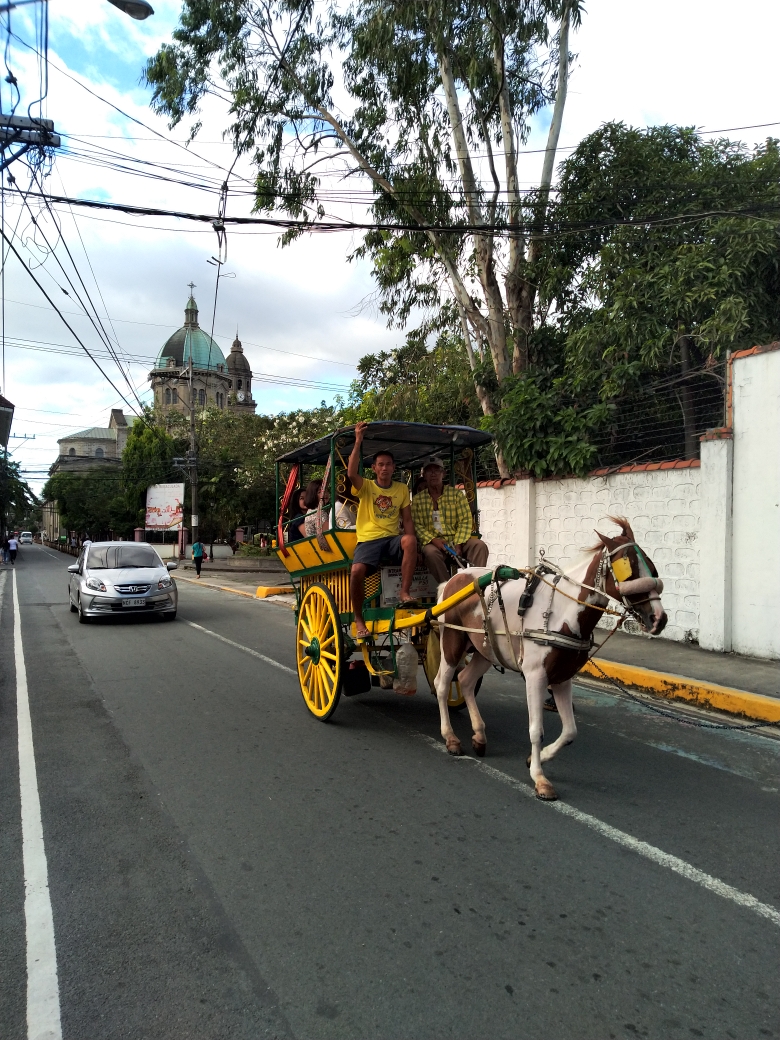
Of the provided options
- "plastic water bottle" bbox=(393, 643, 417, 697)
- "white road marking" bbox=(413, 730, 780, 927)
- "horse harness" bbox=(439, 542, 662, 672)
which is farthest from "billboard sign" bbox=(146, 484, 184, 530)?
"white road marking" bbox=(413, 730, 780, 927)

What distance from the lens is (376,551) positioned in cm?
578

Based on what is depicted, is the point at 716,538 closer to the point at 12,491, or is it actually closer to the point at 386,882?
the point at 386,882

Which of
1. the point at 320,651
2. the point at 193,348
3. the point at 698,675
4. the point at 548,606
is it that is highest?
the point at 193,348

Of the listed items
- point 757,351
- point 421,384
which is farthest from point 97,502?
point 757,351

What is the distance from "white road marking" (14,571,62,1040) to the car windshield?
9.00 m

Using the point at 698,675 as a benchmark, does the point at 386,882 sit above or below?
below

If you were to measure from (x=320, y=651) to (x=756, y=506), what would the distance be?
5.38 m

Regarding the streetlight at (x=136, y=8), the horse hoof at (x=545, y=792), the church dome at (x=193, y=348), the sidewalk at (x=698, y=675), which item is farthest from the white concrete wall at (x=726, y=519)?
the church dome at (x=193, y=348)

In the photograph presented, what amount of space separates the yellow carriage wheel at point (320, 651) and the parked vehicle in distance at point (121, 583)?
6961 millimetres

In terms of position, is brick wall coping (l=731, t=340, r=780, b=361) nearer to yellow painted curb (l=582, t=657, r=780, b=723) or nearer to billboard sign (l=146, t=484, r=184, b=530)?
yellow painted curb (l=582, t=657, r=780, b=723)

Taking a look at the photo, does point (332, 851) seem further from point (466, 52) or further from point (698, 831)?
point (466, 52)

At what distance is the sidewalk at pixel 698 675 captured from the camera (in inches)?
268

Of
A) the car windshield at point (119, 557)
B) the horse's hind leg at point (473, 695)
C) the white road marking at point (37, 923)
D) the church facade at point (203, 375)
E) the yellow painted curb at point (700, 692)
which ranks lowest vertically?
the white road marking at point (37, 923)

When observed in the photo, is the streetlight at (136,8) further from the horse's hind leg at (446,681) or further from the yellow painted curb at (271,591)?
the yellow painted curb at (271,591)
